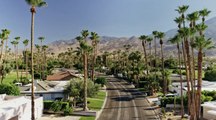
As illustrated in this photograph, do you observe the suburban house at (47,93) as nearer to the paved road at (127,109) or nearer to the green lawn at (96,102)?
the green lawn at (96,102)

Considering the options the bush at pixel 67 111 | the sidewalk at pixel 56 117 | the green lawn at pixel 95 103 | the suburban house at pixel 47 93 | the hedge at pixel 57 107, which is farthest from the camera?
the suburban house at pixel 47 93

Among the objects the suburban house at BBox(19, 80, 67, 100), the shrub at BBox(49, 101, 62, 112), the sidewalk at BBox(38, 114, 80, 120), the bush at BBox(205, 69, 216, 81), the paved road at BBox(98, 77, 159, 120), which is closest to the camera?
the sidewalk at BBox(38, 114, 80, 120)

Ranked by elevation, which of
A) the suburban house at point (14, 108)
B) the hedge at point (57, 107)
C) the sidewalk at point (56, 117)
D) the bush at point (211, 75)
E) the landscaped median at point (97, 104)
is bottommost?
the sidewalk at point (56, 117)

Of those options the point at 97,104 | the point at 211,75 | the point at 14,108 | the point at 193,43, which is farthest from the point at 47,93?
the point at 211,75

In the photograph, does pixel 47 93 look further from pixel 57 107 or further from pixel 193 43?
pixel 193 43

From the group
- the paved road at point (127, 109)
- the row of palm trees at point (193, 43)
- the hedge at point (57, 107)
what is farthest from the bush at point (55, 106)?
the row of palm trees at point (193, 43)

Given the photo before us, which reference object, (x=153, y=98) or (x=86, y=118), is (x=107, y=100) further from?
(x=86, y=118)

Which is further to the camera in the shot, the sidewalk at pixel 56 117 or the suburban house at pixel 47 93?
the suburban house at pixel 47 93

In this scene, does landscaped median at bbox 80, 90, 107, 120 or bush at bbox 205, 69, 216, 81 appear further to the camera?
bush at bbox 205, 69, 216, 81

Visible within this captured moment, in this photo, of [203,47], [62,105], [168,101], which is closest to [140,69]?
[168,101]

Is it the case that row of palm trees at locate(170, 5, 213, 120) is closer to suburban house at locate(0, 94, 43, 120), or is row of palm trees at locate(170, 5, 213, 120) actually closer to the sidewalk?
the sidewalk

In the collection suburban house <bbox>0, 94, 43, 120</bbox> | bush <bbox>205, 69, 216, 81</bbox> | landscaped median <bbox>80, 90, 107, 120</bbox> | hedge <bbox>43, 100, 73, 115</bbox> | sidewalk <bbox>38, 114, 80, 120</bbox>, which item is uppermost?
bush <bbox>205, 69, 216, 81</bbox>

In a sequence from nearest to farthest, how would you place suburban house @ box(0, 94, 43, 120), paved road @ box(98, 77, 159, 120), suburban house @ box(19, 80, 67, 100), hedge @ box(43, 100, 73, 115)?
suburban house @ box(0, 94, 43, 120) < paved road @ box(98, 77, 159, 120) < hedge @ box(43, 100, 73, 115) < suburban house @ box(19, 80, 67, 100)

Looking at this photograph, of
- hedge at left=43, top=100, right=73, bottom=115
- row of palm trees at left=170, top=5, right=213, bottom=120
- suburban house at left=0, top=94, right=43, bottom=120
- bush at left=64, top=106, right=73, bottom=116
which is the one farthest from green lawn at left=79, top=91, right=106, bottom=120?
row of palm trees at left=170, top=5, right=213, bottom=120
